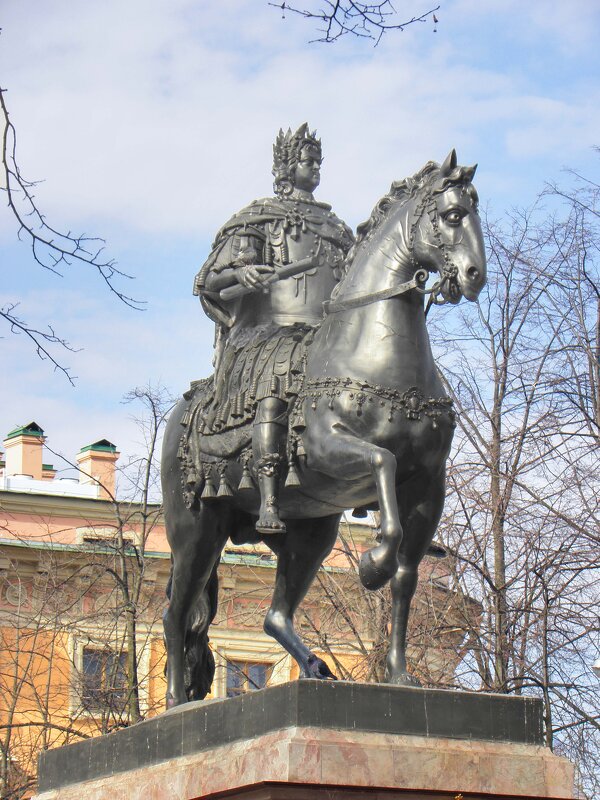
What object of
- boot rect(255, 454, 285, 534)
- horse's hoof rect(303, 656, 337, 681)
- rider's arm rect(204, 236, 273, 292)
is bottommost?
horse's hoof rect(303, 656, 337, 681)

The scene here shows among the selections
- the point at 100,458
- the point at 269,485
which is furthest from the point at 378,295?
the point at 100,458

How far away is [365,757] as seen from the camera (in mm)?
8812

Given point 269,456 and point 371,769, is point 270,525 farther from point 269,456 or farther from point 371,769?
point 371,769

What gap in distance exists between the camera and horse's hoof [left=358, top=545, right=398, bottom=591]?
29.8 feet

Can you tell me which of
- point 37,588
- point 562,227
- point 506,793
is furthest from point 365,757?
point 37,588

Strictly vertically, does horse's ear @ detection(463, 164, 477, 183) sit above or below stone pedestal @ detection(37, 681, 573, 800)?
above

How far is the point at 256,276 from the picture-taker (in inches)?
425

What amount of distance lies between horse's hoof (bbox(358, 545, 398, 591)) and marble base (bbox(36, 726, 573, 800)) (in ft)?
2.61

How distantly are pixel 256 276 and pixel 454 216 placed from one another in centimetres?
161

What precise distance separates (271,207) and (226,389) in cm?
132

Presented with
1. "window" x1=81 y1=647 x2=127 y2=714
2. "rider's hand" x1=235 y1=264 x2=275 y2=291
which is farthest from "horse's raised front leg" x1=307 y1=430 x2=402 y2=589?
"window" x1=81 y1=647 x2=127 y2=714

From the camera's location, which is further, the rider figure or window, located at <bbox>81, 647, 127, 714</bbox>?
window, located at <bbox>81, 647, 127, 714</bbox>

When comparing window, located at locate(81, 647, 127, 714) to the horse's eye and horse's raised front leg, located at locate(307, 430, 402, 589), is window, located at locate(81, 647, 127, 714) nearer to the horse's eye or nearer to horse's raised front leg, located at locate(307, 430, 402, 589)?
horse's raised front leg, located at locate(307, 430, 402, 589)

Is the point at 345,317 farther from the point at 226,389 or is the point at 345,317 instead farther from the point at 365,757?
the point at 365,757
